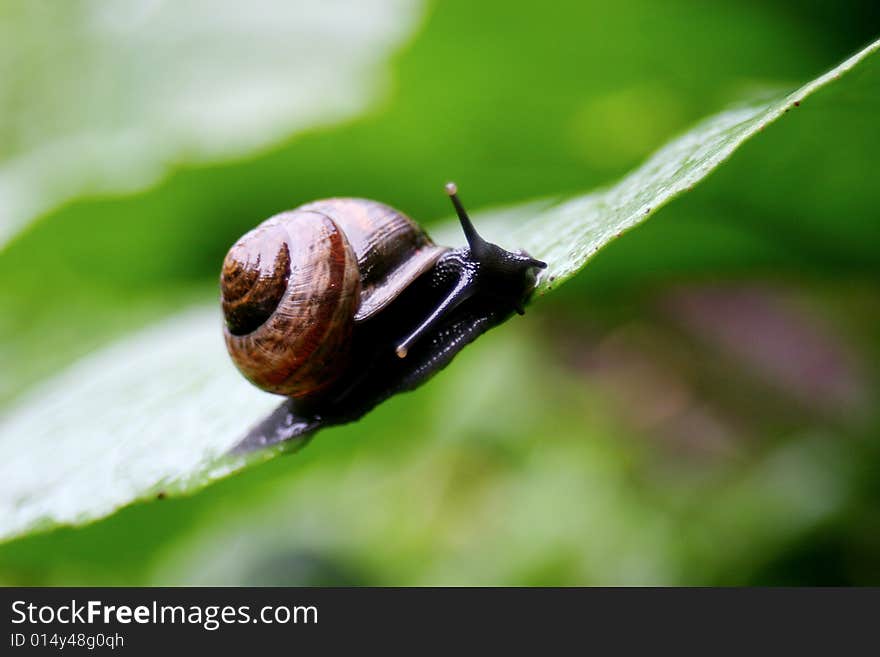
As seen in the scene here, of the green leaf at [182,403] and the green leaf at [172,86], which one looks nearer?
the green leaf at [182,403]

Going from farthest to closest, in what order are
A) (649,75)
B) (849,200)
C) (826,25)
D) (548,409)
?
1. (548,409)
2. (649,75)
3. (826,25)
4. (849,200)

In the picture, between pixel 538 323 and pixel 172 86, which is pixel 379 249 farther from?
pixel 172 86

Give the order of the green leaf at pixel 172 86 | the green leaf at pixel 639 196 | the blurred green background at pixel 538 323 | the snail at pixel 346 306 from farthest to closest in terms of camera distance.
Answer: the green leaf at pixel 172 86 → the blurred green background at pixel 538 323 → the snail at pixel 346 306 → the green leaf at pixel 639 196

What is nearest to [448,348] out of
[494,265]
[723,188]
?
[494,265]

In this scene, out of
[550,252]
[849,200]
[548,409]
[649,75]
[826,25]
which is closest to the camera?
[550,252]

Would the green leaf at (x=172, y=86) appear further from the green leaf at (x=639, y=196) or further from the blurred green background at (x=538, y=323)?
the green leaf at (x=639, y=196)

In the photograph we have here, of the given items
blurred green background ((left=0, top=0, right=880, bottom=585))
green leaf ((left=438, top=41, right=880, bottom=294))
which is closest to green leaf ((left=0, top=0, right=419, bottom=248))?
blurred green background ((left=0, top=0, right=880, bottom=585))

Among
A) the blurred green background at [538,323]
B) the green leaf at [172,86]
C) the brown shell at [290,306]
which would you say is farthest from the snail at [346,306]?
the green leaf at [172,86]

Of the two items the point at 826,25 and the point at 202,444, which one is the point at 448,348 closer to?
the point at 202,444
